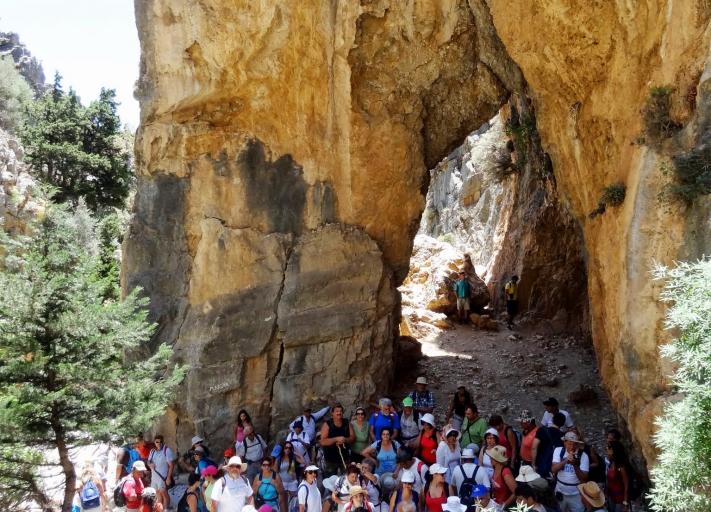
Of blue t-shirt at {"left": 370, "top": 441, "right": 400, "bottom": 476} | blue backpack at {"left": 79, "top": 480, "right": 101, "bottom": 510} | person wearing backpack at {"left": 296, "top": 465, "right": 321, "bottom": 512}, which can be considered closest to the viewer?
person wearing backpack at {"left": 296, "top": 465, "right": 321, "bottom": 512}

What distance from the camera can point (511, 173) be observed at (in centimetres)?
1909

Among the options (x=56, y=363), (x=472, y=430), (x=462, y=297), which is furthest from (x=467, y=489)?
(x=462, y=297)

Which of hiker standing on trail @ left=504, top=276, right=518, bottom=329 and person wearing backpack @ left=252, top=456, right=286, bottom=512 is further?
hiker standing on trail @ left=504, top=276, right=518, bottom=329

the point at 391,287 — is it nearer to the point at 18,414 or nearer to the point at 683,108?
the point at 683,108

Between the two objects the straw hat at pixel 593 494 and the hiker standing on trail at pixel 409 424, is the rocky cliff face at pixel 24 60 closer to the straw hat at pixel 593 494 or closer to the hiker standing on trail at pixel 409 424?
the hiker standing on trail at pixel 409 424

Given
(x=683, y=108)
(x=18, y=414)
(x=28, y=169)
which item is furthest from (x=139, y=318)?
(x=28, y=169)

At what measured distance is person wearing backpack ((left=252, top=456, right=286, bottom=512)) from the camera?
7.24 meters

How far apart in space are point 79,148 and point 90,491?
1924 centimetres

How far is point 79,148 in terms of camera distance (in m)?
23.3

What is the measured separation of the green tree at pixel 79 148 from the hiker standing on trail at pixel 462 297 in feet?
49.5

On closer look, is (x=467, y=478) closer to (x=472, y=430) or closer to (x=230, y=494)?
(x=472, y=430)

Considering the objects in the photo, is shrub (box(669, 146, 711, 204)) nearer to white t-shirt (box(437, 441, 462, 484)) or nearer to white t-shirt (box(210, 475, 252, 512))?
white t-shirt (box(437, 441, 462, 484))

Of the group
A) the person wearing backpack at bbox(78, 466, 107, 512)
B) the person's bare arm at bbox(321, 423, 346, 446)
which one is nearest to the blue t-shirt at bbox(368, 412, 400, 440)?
the person's bare arm at bbox(321, 423, 346, 446)

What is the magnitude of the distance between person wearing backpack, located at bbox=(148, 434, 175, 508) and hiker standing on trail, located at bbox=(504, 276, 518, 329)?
32.7 ft
